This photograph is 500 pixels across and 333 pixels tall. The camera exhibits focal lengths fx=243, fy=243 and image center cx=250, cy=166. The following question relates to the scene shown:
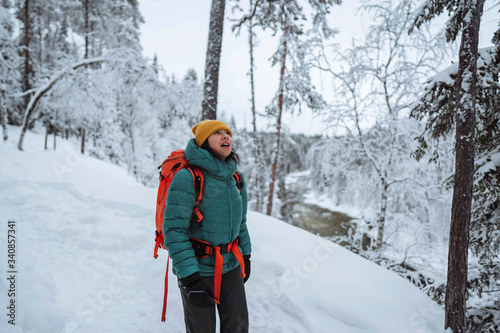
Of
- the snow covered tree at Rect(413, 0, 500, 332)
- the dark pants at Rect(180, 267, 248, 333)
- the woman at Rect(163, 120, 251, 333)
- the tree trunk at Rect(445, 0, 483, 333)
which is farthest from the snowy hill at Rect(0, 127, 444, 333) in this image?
the woman at Rect(163, 120, 251, 333)

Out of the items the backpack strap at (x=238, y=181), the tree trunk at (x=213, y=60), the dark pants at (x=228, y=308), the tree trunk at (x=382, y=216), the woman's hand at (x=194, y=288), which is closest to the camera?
the woman's hand at (x=194, y=288)

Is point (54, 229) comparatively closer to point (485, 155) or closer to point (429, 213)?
point (485, 155)

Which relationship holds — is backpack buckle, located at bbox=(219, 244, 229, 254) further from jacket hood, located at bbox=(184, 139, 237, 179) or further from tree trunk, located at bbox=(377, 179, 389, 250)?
tree trunk, located at bbox=(377, 179, 389, 250)

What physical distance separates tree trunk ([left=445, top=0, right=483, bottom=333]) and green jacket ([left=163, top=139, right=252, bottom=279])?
2.65 meters

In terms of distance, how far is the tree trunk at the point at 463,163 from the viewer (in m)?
2.79

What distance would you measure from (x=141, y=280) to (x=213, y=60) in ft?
16.1

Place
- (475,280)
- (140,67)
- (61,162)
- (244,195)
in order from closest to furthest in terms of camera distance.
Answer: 1. (244,195)
2. (475,280)
3. (61,162)
4. (140,67)

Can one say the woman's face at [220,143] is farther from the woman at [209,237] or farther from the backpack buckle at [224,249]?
the backpack buckle at [224,249]

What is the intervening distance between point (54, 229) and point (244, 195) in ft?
14.7

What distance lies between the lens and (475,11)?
9.11 ft

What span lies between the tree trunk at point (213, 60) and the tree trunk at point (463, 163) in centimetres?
452

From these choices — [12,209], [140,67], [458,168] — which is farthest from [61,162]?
[458,168]

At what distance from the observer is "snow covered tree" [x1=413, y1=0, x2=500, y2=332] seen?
281 cm
